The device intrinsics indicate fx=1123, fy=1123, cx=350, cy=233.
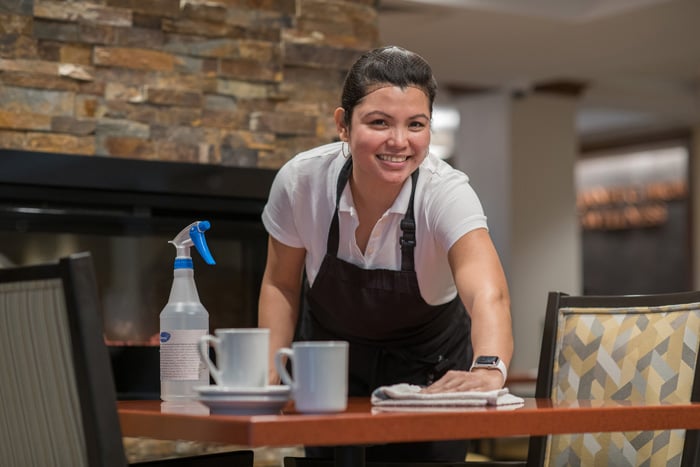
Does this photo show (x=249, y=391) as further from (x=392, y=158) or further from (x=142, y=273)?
(x=142, y=273)

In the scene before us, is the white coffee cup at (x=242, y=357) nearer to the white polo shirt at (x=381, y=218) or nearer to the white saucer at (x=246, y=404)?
the white saucer at (x=246, y=404)

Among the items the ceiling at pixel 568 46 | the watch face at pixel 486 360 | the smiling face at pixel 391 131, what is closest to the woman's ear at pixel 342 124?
the smiling face at pixel 391 131

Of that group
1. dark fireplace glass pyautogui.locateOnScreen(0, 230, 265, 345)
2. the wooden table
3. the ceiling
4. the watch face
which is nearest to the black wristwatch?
the watch face

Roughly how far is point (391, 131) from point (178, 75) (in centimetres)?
188

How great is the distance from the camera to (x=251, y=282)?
3.74m

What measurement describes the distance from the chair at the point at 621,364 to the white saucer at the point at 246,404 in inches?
31.6

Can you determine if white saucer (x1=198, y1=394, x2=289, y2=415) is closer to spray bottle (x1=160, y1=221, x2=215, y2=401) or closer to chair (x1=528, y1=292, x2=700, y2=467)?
spray bottle (x1=160, y1=221, x2=215, y2=401)

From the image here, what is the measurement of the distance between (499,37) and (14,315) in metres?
5.66

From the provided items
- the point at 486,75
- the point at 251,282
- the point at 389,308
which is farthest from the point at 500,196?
the point at 389,308

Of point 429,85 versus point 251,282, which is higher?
point 429,85

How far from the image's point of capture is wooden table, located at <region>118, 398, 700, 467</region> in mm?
1200

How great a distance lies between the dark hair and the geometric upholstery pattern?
515 mm

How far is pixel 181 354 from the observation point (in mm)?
1724

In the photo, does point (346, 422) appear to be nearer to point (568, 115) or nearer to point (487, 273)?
point (487, 273)
